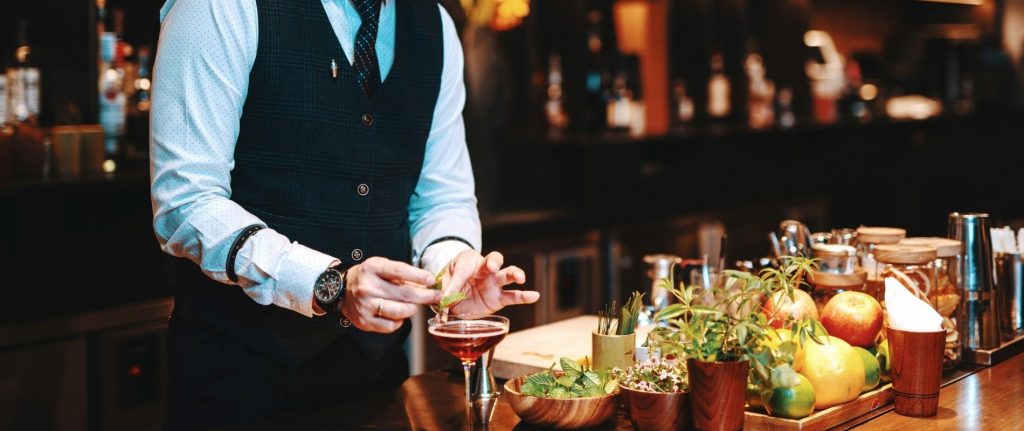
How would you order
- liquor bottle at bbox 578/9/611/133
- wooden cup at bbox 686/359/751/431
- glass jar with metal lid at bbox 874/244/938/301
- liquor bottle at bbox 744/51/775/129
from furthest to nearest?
liquor bottle at bbox 744/51/775/129
liquor bottle at bbox 578/9/611/133
glass jar with metal lid at bbox 874/244/938/301
wooden cup at bbox 686/359/751/431

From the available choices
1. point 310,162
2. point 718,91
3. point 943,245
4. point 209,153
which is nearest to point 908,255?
point 943,245

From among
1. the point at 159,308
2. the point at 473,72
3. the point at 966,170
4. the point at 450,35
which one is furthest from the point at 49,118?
the point at 966,170

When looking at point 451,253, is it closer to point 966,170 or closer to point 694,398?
point 694,398

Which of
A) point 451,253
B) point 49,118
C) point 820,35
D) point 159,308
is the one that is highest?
point 820,35

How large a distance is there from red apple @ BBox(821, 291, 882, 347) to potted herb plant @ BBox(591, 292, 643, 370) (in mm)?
311

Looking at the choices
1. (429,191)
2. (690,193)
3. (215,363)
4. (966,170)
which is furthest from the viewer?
(966,170)

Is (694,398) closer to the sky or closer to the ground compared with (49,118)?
closer to the ground

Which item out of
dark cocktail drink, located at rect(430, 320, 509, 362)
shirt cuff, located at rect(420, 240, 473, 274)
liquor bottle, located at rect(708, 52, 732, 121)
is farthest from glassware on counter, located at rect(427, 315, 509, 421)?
liquor bottle, located at rect(708, 52, 732, 121)

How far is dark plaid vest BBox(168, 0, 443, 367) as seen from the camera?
5.95ft

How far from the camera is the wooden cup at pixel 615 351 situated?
1624 millimetres

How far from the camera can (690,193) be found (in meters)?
5.34

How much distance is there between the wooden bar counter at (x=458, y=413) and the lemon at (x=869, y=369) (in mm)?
50

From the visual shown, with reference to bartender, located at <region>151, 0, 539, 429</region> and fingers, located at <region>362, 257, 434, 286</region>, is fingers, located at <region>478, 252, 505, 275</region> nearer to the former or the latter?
bartender, located at <region>151, 0, 539, 429</region>

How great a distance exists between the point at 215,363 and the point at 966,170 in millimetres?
6357
